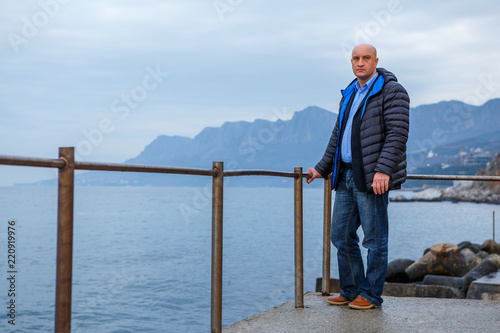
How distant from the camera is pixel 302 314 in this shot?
3941 millimetres

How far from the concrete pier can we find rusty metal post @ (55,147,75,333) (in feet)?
4.61

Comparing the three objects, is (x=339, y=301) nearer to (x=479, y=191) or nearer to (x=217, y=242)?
(x=217, y=242)

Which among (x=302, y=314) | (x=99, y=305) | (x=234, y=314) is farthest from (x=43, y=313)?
(x=302, y=314)

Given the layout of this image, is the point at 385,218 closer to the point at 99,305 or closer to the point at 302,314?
the point at 302,314

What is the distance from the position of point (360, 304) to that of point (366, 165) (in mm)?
916

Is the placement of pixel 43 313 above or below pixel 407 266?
below

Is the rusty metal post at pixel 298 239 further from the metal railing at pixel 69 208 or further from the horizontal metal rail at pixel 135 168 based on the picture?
the horizontal metal rail at pixel 135 168

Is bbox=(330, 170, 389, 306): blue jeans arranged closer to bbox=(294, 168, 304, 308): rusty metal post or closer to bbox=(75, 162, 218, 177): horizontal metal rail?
bbox=(294, 168, 304, 308): rusty metal post

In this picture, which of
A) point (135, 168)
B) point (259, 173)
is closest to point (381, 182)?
point (259, 173)

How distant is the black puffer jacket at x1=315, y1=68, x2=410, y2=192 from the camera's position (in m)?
3.63

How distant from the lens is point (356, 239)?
4094 mm

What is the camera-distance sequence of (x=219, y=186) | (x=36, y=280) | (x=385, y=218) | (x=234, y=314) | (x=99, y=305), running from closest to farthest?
(x=219, y=186)
(x=385, y=218)
(x=234, y=314)
(x=99, y=305)
(x=36, y=280)

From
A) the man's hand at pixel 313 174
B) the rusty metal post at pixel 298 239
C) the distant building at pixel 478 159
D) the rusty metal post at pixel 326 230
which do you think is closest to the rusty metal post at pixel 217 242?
the rusty metal post at pixel 298 239

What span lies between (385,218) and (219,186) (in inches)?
49.2
